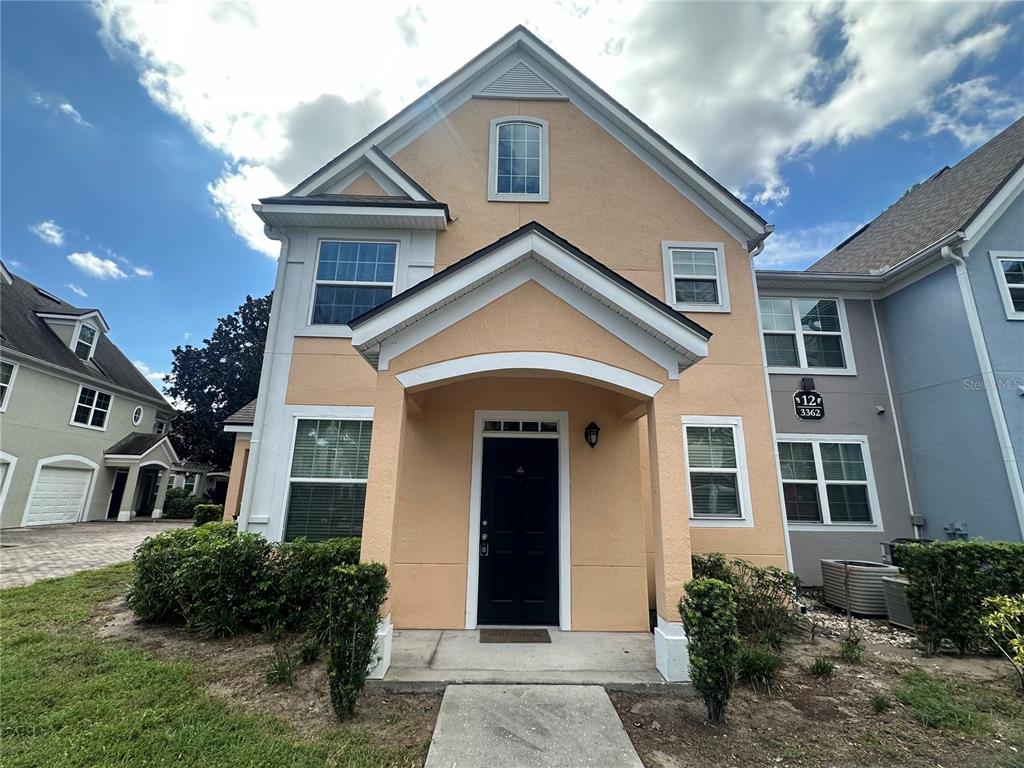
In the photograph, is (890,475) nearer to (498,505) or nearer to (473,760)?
(498,505)

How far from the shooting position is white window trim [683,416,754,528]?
22.2ft

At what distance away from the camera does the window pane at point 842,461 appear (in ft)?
27.8

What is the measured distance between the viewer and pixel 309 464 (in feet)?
21.7

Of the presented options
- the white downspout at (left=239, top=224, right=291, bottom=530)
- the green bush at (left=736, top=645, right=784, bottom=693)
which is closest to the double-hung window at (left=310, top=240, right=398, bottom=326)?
the white downspout at (left=239, top=224, right=291, bottom=530)

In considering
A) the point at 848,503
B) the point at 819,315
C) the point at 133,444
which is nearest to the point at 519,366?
the point at 848,503

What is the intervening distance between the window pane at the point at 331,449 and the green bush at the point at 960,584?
26.6ft

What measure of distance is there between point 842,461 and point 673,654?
6.95 m

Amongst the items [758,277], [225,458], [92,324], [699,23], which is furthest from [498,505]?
[225,458]

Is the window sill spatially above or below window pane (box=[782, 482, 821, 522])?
below

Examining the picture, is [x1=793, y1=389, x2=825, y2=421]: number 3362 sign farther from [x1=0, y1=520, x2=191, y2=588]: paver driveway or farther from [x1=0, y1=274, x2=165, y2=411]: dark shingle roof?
[x1=0, y1=274, x2=165, y2=411]: dark shingle roof

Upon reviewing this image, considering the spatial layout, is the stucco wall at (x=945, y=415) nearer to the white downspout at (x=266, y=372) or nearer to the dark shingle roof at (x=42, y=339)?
the white downspout at (x=266, y=372)

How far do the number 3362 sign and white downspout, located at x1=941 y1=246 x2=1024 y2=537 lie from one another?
8.42 ft

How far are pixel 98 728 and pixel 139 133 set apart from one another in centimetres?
1336

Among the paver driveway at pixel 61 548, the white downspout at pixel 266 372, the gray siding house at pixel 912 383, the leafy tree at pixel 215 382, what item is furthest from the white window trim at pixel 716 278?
the leafy tree at pixel 215 382
